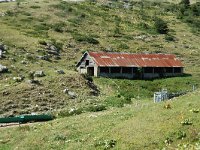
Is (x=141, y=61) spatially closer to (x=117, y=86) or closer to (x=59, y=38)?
(x=117, y=86)

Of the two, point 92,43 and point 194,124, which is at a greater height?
point 194,124

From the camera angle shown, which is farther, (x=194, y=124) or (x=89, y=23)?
(x=89, y=23)

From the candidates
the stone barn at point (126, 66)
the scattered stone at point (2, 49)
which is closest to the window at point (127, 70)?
the stone barn at point (126, 66)

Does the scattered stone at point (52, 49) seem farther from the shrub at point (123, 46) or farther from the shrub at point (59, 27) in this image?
the shrub at point (123, 46)

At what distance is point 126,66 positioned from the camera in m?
74.7

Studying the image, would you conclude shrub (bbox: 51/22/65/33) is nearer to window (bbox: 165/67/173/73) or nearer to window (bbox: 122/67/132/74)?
window (bbox: 122/67/132/74)

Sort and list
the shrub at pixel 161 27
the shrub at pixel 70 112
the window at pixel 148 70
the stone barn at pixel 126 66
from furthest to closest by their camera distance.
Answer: the shrub at pixel 161 27, the window at pixel 148 70, the stone barn at pixel 126 66, the shrub at pixel 70 112

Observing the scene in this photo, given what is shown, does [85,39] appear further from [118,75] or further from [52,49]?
[118,75]

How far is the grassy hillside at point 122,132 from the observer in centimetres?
2794

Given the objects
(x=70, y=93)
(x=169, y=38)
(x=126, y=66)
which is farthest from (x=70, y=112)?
(x=169, y=38)

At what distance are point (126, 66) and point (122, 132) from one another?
148 feet

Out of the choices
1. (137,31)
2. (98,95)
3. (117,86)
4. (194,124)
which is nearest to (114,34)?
(137,31)

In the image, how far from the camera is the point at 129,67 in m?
75.6

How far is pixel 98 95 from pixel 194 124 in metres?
32.5
